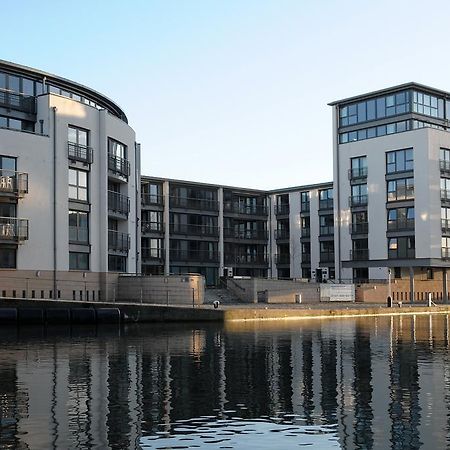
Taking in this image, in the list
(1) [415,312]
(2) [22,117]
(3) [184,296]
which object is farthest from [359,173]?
(2) [22,117]

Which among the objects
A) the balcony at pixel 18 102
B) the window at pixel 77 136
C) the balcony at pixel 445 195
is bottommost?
the balcony at pixel 445 195

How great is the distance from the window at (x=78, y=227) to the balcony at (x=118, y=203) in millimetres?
3100

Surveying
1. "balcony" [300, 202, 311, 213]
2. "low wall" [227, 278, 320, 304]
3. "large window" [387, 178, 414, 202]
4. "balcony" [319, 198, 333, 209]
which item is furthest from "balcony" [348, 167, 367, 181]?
"low wall" [227, 278, 320, 304]

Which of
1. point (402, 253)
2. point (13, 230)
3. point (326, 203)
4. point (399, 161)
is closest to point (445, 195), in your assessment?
point (399, 161)

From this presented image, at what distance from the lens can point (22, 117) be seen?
53.5 meters

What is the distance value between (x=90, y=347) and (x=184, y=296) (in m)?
24.4

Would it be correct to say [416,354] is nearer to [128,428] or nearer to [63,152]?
[128,428]

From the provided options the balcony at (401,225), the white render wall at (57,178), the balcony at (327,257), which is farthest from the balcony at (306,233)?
the white render wall at (57,178)

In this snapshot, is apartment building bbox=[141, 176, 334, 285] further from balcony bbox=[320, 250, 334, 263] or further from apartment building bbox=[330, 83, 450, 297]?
apartment building bbox=[330, 83, 450, 297]

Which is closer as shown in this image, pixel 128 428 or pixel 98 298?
pixel 128 428

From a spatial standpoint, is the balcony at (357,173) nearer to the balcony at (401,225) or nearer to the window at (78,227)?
the balcony at (401,225)

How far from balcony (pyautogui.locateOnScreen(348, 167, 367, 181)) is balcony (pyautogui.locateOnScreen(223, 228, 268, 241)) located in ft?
60.0

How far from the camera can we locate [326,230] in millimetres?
93562

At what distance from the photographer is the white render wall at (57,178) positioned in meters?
50.5
